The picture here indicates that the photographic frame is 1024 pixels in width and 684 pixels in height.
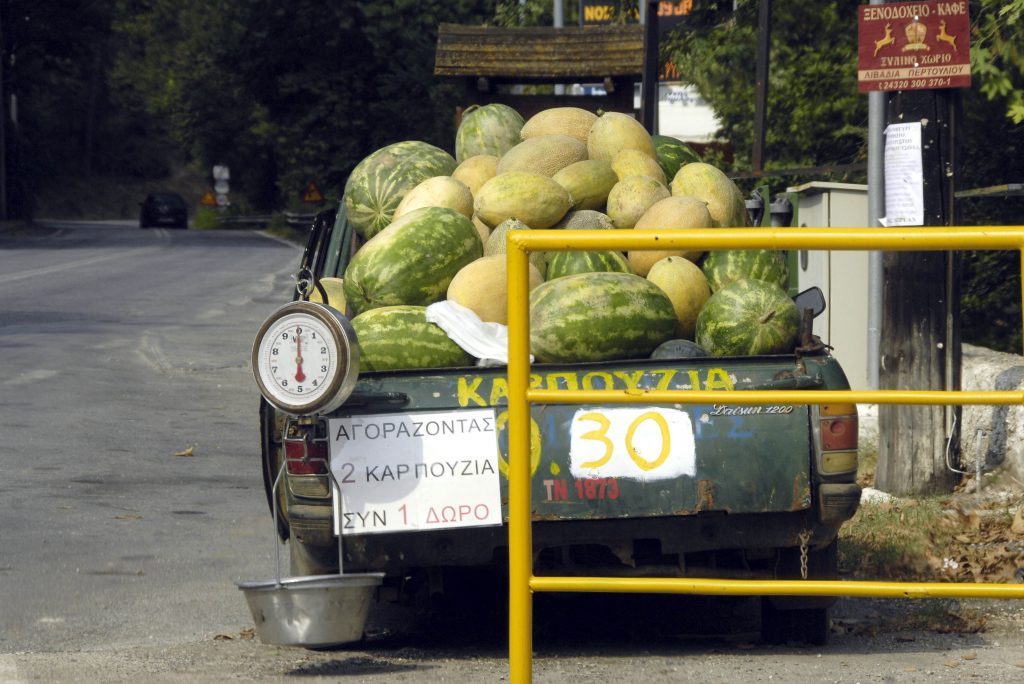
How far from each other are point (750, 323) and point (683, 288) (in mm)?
479

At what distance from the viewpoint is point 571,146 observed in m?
7.58

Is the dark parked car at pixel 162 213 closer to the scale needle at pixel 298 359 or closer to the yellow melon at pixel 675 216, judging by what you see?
the yellow melon at pixel 675 216

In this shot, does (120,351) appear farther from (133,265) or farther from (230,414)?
(133,265)

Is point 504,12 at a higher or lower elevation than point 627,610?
higher

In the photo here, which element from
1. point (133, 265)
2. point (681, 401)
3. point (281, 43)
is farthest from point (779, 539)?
point (281, 43)

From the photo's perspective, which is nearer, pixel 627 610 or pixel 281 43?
pixel 627 610

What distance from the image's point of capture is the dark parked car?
6494 cm

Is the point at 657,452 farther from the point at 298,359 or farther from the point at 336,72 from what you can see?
the point at 336,72

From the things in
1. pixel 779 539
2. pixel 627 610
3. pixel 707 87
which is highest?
pixel 707 87

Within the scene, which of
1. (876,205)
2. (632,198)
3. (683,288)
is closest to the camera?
(683,288)

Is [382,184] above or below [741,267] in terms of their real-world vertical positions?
above

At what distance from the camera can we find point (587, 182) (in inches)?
280

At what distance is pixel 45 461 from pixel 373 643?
13.9 ft

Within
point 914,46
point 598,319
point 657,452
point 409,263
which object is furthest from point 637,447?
point 914,46
